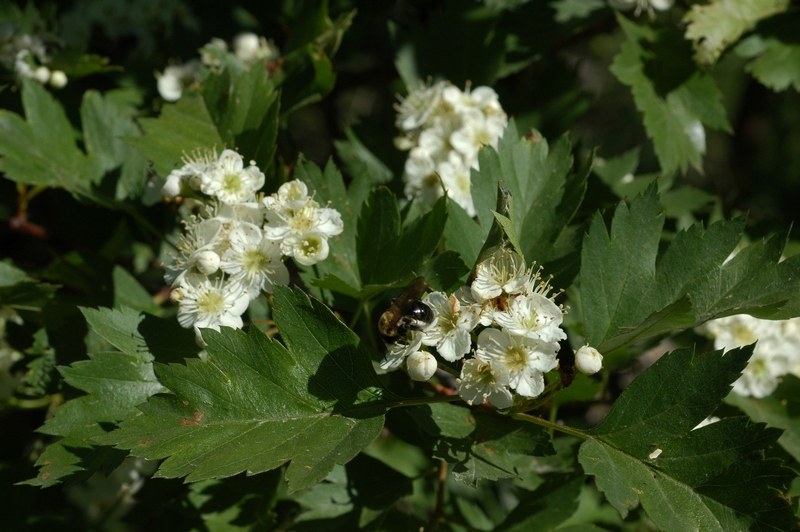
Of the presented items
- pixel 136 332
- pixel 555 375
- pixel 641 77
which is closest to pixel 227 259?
pixel 136 332

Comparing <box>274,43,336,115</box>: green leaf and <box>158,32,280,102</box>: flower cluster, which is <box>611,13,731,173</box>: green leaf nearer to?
<box>274,43,336,115</box>: green leaf

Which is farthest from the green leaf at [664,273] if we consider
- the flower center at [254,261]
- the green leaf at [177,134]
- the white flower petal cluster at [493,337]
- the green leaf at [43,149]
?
the green leaf at [43,149]

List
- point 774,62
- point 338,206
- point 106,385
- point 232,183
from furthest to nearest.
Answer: point 774,62, point 338,206, point 232,183, point 106,385

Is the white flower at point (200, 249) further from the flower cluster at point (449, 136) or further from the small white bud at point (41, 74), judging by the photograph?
the small white bud at point (41, 74)

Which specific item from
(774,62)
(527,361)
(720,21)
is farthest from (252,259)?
(774,62)

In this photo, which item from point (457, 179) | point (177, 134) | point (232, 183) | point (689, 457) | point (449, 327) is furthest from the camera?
point (457, 179)

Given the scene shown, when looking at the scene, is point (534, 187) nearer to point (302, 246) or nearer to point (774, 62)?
point (302, 246)

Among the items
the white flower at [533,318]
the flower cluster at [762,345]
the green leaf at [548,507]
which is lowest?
the green leaf at [548,507]
